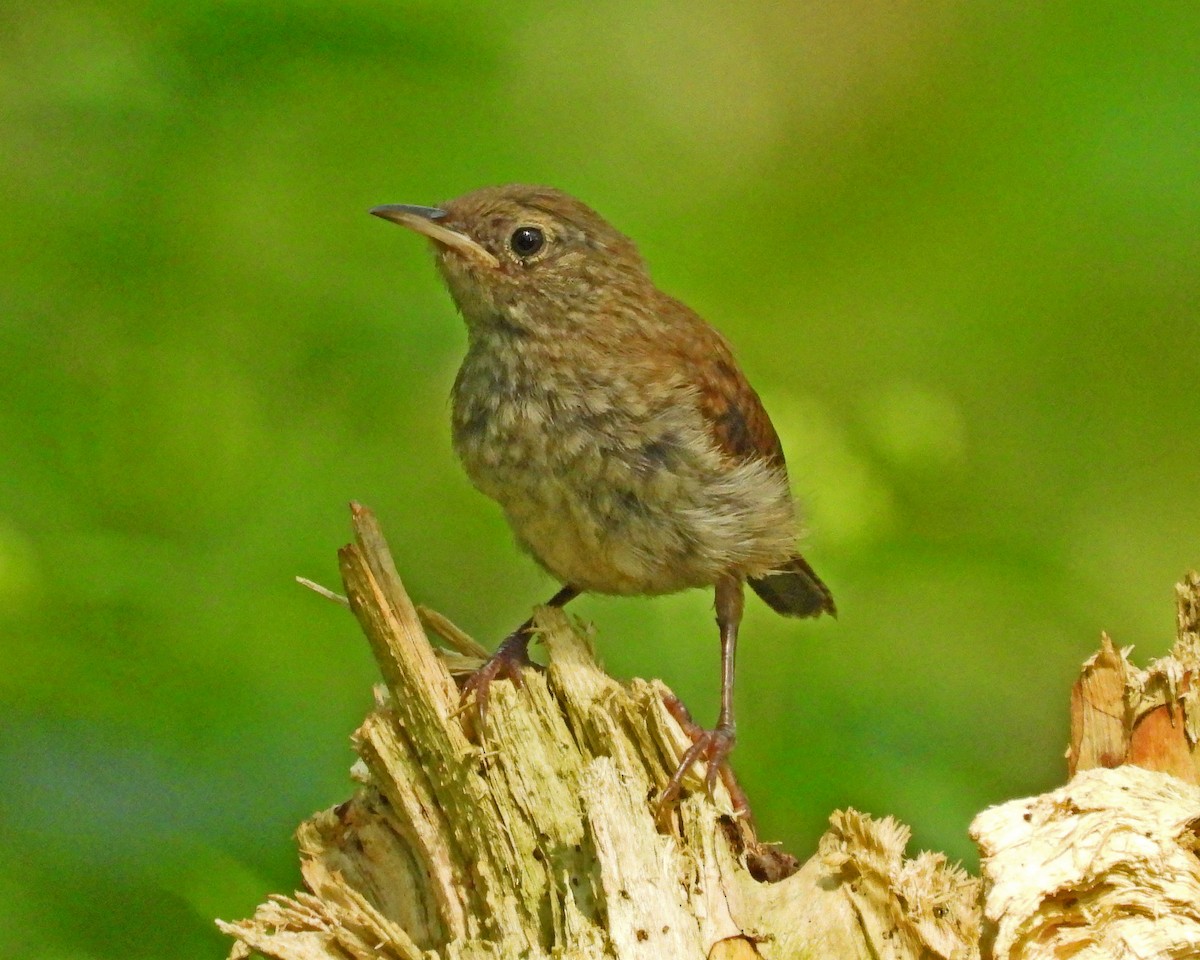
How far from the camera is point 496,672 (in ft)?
11.8

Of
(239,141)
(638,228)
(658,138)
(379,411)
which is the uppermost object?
(658,138)

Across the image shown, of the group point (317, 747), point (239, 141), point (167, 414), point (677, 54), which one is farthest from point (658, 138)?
point (317, 747)

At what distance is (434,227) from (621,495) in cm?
98

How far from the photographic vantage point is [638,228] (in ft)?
16.7

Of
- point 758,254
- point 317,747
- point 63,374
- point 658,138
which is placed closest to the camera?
point 317,747

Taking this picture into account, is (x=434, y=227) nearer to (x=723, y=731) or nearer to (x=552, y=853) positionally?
(x=723, y=731)

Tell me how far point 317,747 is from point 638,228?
7.23 feet

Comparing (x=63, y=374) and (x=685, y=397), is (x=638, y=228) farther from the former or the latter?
(x=63, y=374)

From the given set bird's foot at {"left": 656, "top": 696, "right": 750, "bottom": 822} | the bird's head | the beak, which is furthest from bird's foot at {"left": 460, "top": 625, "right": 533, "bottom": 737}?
the beak

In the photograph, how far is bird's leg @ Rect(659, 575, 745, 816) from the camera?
318 centimetres

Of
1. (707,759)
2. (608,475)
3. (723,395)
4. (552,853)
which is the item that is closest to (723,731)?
(707,759)

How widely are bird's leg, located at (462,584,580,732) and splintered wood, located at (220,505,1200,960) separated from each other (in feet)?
0.16

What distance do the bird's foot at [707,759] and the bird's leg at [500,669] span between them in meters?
0.42

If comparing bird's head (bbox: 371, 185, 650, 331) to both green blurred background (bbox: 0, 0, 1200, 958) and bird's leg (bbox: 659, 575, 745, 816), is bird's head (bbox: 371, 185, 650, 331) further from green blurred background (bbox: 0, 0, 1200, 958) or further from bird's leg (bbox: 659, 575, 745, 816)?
bird's leg (bbox: 659, 575, 745, 816)
